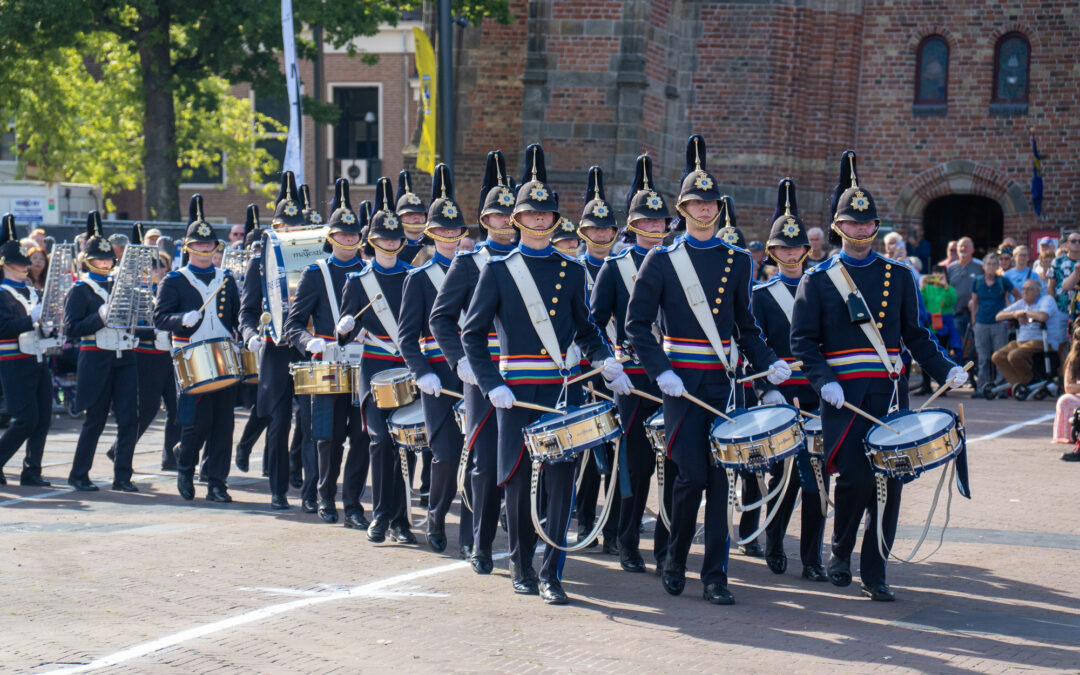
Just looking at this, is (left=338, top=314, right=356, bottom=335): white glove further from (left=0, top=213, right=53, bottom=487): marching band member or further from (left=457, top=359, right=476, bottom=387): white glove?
(left=0, top=213, right=53, bottom=487): marching band member

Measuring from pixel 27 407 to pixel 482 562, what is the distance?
5.43 meters

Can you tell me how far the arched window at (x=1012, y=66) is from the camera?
28.5 metres

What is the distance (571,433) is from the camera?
7984mm

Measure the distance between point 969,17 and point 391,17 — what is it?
1094 centimetres

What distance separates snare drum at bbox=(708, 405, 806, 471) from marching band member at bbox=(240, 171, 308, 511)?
4397 millimetres

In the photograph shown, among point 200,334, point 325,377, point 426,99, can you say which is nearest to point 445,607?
point 325,377

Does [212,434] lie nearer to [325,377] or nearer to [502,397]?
[325,377]

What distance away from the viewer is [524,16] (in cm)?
2612

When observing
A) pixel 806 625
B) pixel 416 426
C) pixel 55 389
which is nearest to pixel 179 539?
pixel 416 426

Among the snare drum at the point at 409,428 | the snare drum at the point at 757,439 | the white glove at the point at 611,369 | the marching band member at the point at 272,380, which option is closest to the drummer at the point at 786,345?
the snare drum at the point at 757,439

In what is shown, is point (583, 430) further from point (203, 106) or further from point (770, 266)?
point (203, 106)

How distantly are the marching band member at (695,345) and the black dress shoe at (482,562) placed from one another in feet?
3.69

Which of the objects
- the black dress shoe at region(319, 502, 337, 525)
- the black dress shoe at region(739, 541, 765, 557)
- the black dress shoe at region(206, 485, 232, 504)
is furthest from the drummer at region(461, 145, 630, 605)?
the black dress shoe at region(206, 485, 232, 504)

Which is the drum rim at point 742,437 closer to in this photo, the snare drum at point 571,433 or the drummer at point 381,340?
the snare drum at point 571,433
